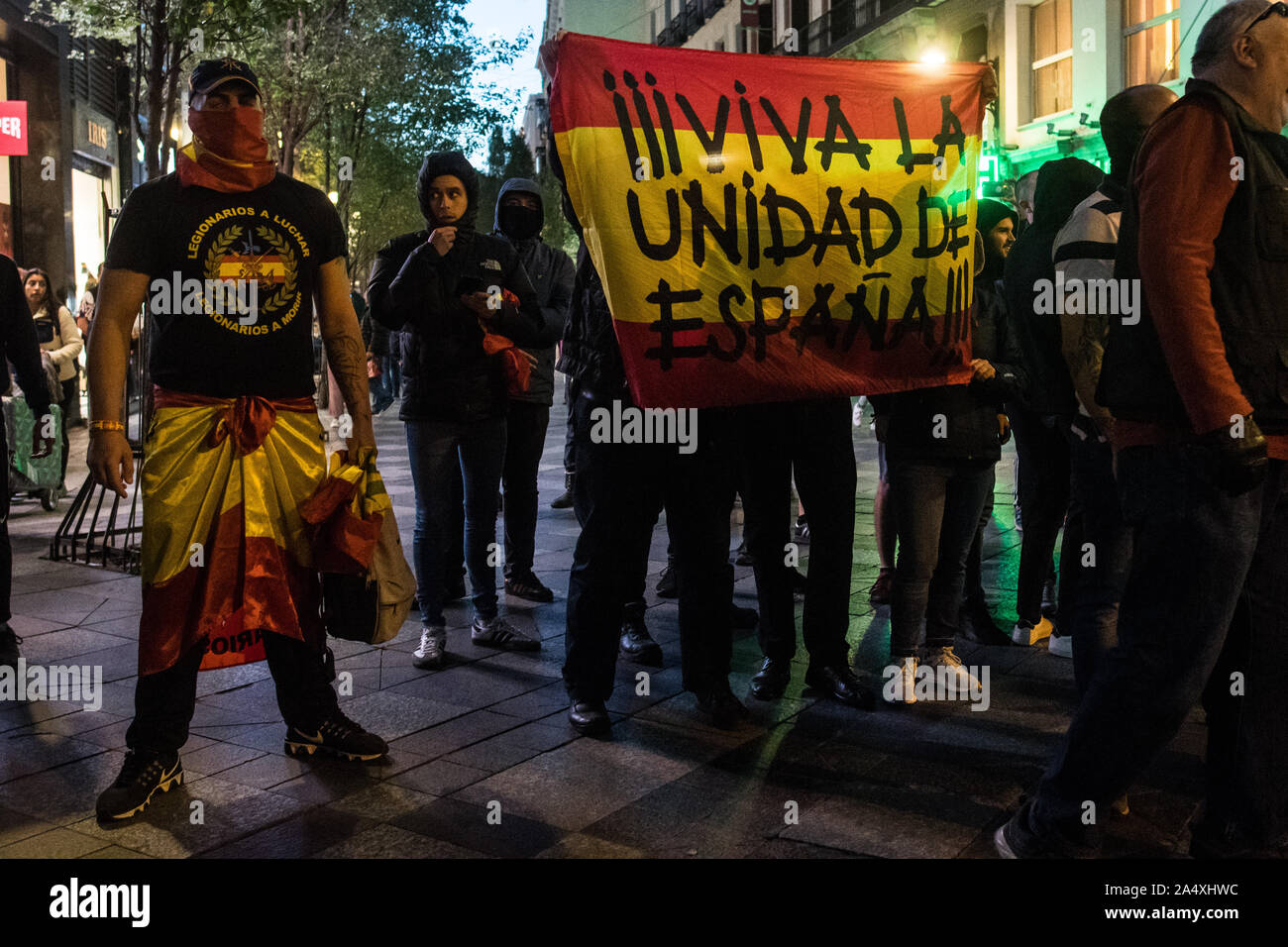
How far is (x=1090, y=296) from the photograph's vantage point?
398 cm

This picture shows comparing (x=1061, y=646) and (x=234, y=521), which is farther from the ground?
(x=234, y=521)

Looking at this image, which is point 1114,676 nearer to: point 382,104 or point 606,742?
point 606,742

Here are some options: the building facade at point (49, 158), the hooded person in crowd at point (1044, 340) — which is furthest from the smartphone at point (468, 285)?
the building facade at point (49, 158)

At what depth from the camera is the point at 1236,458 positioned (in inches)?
111

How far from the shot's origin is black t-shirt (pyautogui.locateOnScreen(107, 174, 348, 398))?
3.85 metres

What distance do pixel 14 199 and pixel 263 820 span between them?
1728 centimetres

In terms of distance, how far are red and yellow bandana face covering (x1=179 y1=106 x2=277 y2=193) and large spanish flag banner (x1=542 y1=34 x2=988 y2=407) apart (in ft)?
3.06

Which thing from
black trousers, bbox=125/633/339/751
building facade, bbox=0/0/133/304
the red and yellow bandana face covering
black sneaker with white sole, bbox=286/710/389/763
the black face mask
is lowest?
black sneaker with white sole, bbox=286/710/389/763

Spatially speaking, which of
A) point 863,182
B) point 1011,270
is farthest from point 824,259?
point 1011,270

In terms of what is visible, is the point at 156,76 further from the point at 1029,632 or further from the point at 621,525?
the point at 1029,632

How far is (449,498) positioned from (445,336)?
2.21 ft

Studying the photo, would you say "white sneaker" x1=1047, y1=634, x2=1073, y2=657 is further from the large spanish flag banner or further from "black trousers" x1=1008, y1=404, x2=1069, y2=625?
the large spanish flag banner

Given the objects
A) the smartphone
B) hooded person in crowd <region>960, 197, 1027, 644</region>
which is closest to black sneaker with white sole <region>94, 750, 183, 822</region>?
the smartphone

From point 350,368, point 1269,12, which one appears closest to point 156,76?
point 350,368
